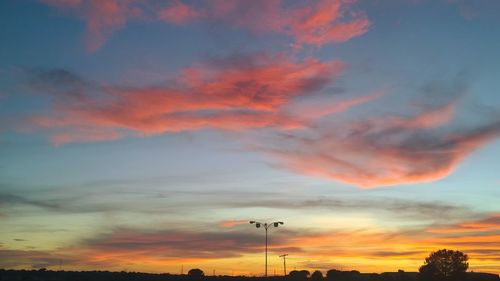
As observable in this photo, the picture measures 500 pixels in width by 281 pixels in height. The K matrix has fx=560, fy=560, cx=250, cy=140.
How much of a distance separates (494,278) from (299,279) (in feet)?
199

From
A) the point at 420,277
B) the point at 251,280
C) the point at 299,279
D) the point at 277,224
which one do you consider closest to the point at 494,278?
the point at 420,277

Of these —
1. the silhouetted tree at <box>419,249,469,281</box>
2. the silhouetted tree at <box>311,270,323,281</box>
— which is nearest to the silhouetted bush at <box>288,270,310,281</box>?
the silhouetted tree at <box>311,270,323,281</box>

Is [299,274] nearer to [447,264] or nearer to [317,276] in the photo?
[317,276]

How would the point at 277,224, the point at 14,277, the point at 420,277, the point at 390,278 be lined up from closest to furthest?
the point at 277,224
the point at 14,277
the point at 420,277
the point at 390,278

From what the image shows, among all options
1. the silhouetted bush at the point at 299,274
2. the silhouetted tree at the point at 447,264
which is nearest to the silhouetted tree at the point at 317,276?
the silhouetted bush at the point at 299,274

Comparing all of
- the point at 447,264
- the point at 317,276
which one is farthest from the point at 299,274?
the point at 447,264

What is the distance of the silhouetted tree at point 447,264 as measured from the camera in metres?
156

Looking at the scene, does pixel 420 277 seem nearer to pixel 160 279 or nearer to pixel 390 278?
pixel 390 278

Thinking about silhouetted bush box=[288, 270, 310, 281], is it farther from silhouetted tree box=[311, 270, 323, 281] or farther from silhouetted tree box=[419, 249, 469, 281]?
silhouetted tree box=[419, 249, 469, 281]

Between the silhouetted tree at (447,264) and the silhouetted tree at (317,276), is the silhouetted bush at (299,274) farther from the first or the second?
the silhouetted tree at (447,264)

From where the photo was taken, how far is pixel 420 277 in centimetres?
14688

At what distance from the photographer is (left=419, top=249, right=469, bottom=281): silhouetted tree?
511 feet

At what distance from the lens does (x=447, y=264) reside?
520ft

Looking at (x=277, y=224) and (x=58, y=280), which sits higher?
(x=277, y=224)
